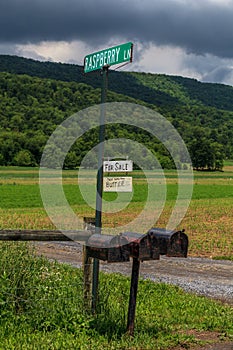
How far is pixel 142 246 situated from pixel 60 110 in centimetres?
12985

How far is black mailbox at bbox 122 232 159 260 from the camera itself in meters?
6.48

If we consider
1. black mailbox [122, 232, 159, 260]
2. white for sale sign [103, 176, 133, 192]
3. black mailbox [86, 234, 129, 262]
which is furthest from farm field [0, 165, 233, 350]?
white for sale sign [103, 176, 133, 192]

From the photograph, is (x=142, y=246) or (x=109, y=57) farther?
(x=109, y=57)

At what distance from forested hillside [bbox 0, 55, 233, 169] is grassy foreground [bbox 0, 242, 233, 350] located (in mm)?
67412

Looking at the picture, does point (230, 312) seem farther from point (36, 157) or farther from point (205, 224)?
point (36, 157)

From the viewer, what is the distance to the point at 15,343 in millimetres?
6098

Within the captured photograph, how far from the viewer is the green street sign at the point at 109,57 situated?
694 cm

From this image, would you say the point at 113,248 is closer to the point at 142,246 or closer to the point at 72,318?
the point at 142,246

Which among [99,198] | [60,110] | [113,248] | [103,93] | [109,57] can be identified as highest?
[60,110]

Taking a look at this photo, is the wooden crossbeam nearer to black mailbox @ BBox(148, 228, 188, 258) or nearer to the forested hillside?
black mailbox @ BBox(148, 228, 188, 258)

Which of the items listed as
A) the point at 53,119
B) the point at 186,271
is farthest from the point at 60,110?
the point at 186,271

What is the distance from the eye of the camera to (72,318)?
6.91 meters

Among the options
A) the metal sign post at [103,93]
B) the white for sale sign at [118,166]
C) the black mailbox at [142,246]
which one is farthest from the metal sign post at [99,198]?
the black mailbox at [142,246]

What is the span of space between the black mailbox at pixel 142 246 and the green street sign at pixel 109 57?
2299mm
